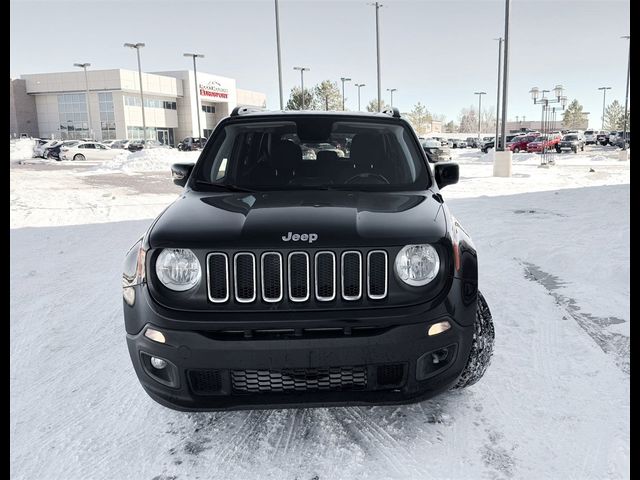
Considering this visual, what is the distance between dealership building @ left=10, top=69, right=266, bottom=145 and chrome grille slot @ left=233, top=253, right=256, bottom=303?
6334 cm

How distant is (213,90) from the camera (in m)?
76.2

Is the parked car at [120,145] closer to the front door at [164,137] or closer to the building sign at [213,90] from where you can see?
the front door at [164,137]

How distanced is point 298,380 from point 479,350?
1.05m

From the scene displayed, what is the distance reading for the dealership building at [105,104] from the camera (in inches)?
2547

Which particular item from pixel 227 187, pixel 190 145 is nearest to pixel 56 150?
pixel 190 145

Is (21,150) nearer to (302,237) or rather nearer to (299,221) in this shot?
(299,221)

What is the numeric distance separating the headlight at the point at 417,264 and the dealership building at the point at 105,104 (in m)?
63.4

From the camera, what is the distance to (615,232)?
25.6 ft

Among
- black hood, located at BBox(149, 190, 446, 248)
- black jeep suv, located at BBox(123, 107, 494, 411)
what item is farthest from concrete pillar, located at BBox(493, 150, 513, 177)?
black jeep suv, located at BBox(123, 107, 494, 411)

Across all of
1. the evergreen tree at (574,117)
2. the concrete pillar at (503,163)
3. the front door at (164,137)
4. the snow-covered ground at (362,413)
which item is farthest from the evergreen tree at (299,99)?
the evergreen tree at (574,117)

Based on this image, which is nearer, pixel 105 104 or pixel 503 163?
pixel 503 163

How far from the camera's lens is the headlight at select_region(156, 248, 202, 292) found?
2564mm

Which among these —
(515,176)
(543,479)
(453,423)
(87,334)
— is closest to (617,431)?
(543,479)

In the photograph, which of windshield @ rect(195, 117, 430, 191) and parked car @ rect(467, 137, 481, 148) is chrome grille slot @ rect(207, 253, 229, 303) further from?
parked car @ rect(467, 137, 481, 148)
